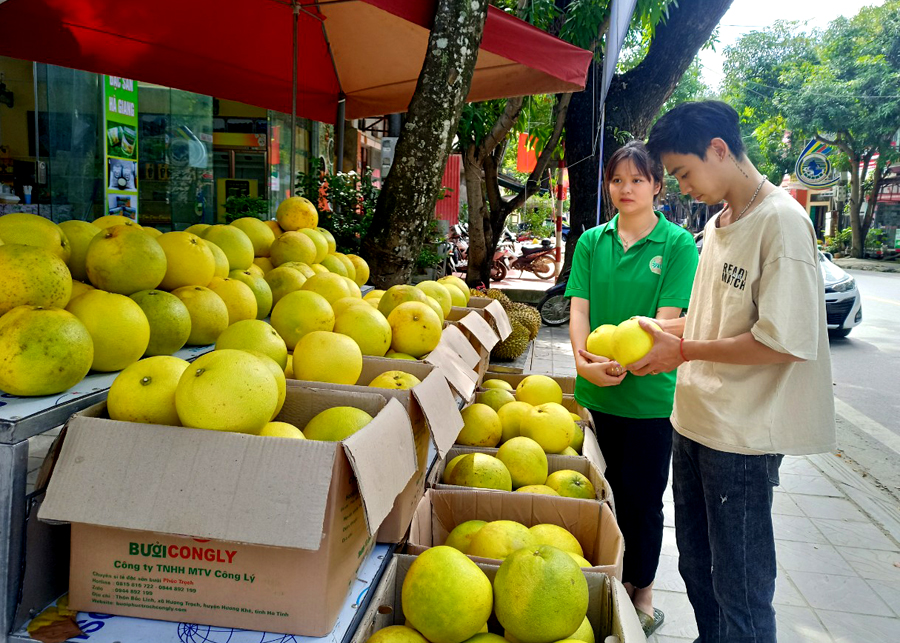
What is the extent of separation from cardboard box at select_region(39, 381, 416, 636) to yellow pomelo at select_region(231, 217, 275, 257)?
176cm

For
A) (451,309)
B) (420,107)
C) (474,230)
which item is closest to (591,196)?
(474,230)

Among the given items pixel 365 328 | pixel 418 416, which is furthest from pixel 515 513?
pixel 365 328

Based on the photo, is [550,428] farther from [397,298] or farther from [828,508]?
[828,508]

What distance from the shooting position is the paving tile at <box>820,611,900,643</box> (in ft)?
9.59

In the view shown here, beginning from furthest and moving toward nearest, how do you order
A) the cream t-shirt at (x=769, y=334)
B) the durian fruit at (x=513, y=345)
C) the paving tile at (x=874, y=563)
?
1. the durian fruit at (x=513, y=345)
2. the paving tile at (x=874, y=563)
3. the cream t-shirt at (x=769, y=334)

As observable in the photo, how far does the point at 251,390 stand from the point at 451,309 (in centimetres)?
206

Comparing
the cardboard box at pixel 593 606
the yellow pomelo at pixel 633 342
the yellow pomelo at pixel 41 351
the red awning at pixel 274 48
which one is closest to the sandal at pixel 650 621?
the cardboard box at pixel 593 606

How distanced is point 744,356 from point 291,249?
82.9 inches

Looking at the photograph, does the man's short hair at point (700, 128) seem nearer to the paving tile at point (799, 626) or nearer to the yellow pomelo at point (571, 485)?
the yellow pomelo at point (571, 485)

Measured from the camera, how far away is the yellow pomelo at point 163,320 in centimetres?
187

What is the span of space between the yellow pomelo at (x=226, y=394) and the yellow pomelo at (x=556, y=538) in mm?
1040

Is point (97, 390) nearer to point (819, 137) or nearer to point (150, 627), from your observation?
point (150, 627)

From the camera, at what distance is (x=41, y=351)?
1.43 m

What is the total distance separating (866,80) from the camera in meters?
23.2
